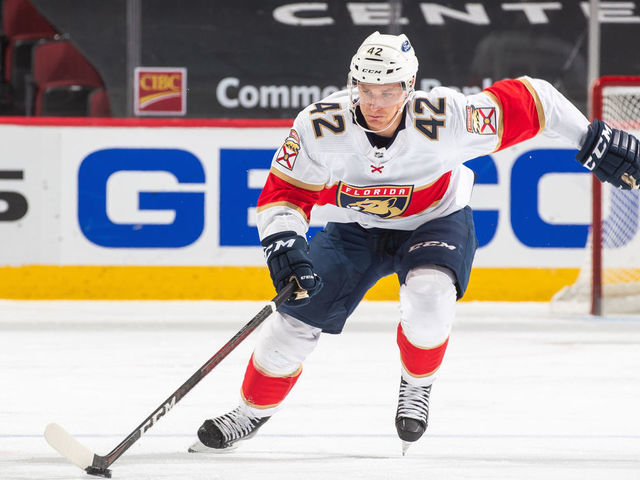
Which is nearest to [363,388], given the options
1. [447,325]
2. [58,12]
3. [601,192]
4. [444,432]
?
[444,432]

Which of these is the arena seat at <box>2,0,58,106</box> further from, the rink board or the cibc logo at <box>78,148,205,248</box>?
the cibc logo at <box>78,148,205,248</box>

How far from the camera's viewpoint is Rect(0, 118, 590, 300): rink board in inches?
228

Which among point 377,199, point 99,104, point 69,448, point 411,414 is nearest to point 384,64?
point 377,199

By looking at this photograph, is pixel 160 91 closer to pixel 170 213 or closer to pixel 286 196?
pixel 170 213

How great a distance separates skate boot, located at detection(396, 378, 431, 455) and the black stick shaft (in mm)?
372

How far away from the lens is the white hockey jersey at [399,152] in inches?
104

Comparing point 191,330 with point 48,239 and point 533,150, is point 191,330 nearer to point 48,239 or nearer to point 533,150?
point 48,239

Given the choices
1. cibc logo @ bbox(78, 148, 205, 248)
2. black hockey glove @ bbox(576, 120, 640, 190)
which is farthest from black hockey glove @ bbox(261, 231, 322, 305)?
cibc logo @ bbox(78, 148, 205, 248)

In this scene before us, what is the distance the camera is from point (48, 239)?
5809mm

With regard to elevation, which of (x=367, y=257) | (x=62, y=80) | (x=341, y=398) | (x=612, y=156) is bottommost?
(x=341, y=398)

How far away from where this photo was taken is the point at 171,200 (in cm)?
580

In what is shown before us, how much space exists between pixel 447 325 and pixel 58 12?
4298 mm

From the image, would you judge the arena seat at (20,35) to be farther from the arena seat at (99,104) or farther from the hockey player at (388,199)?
the hockey player at (388,199)

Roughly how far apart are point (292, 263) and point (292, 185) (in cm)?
19
